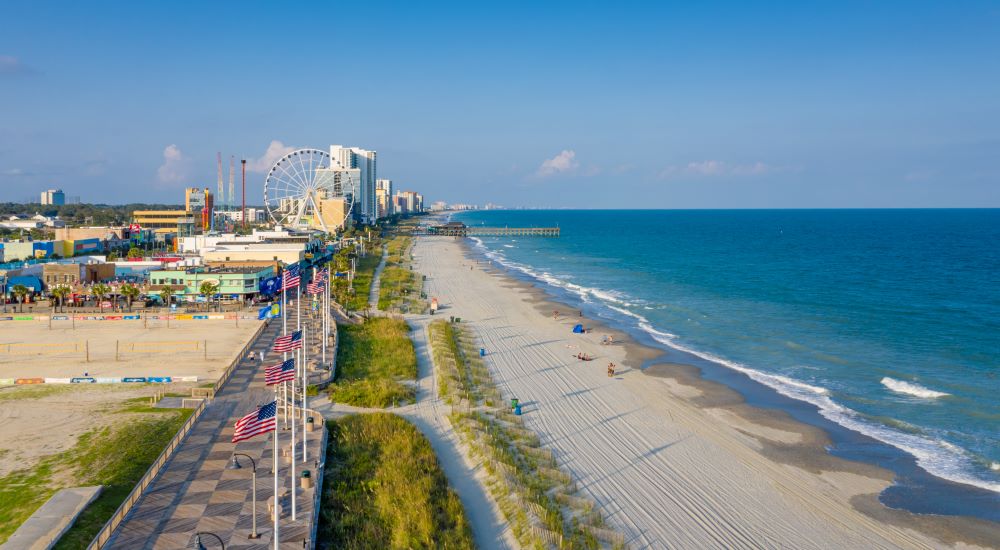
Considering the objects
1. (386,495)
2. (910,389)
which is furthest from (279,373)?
(910,389)

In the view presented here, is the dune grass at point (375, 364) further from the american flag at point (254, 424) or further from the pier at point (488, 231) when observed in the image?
the pier at point (488, 231)

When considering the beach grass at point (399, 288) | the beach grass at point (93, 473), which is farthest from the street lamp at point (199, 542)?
the beach grass at point (399, 288)

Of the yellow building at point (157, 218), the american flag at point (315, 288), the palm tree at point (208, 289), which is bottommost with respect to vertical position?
the palm tree at point (208, 289)

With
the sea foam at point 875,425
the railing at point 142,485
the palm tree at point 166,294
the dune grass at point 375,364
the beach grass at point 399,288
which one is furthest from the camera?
the beach grass at point 399,288

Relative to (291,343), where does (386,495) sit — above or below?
below

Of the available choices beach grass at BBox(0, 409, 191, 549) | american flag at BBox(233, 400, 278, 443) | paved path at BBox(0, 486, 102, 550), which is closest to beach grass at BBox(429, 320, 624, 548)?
american flag at BBox(233, 400, 278, 443)

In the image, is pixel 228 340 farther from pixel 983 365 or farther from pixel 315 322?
pixel 983 365

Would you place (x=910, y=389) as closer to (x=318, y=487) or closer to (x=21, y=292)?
(x=318, y=487)
